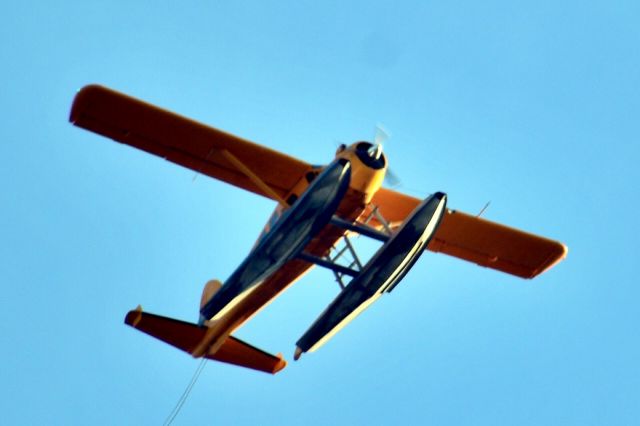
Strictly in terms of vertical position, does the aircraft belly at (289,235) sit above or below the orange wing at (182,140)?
below

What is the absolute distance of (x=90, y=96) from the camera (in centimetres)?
2556

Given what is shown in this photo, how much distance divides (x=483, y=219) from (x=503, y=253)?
3.54 ft

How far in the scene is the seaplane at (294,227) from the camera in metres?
24.8

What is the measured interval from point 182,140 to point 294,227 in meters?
3.56

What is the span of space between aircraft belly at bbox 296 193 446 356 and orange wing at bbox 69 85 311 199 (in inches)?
109

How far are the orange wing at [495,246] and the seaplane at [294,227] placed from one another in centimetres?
2

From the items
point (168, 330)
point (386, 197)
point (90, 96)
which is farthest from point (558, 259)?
point (90, 96)

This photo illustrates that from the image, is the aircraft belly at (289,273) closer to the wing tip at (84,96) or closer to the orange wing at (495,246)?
the orange wing at (495,246)

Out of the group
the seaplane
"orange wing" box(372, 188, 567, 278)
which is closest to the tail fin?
the seaplane

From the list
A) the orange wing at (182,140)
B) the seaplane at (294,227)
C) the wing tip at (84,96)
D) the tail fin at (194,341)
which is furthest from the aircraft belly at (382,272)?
the wing tip at (84,96)

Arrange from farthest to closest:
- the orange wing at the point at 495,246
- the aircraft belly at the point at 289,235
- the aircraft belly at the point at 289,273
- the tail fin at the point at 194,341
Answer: the orange wing at the point at 495,246
the tail fin at the point at 194,341
the aircraft belly at the point at 289,273
the aircraft belly at the point at 289,235

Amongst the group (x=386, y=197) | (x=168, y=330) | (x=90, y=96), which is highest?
(x=386, y=197)

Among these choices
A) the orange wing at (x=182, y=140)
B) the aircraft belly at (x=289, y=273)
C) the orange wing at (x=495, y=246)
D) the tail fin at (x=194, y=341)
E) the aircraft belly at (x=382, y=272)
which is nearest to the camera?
the aircraft belly at (x=382, y=272)

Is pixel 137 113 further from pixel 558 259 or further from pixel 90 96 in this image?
pixel 558 259
